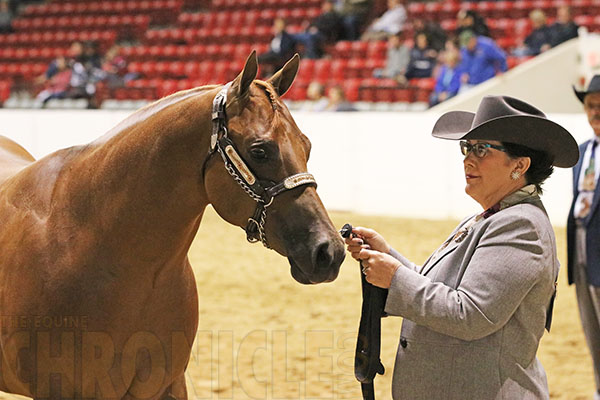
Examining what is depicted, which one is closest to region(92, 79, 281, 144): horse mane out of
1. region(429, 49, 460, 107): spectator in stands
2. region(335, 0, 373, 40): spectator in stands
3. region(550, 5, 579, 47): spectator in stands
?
region(429, 49, 460, 107): spectator in stands

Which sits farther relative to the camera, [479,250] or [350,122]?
[350,122]

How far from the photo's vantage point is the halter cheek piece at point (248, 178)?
88.9 inches

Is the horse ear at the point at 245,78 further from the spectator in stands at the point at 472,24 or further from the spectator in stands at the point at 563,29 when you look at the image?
the spectator in stands at the point at 563,29

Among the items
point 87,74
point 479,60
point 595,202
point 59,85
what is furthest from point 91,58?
point 595,202

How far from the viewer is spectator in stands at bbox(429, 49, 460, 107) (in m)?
11.0

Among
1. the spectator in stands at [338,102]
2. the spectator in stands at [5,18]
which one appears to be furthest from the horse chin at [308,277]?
the spectator in stands at [5,18]

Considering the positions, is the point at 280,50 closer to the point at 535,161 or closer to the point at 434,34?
the point at 434,34

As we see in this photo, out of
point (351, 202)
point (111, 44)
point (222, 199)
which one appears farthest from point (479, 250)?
point (111, 44)

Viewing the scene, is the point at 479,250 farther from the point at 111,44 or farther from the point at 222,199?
the point at 111,44

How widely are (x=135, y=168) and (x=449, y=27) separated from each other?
11.6 metres

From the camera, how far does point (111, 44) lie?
57.8ft

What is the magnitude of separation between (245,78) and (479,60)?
931 centimetres

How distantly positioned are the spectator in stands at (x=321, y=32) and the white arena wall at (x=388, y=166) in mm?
3822

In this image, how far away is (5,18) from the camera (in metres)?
19.7
